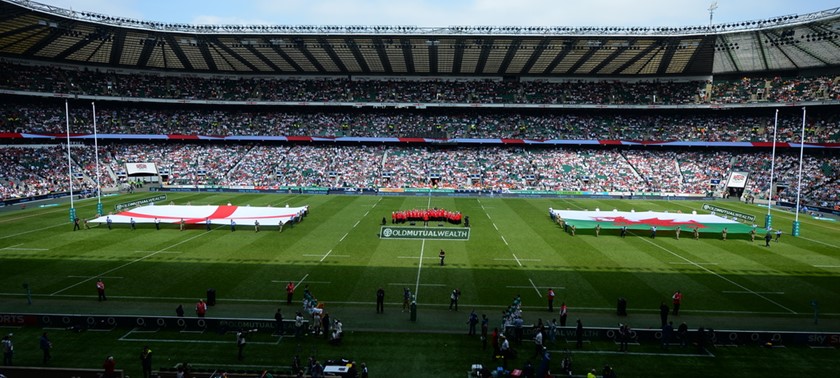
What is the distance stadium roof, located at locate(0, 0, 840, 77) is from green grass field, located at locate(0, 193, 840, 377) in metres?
29.7

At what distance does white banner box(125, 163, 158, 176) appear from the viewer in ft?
223

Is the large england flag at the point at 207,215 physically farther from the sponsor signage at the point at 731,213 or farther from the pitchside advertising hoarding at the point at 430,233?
the sponsor signage at the point at 731,213

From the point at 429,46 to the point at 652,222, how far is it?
4021 centimetres

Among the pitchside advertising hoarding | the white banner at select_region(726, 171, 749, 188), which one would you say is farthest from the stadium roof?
the pitchside advertising hoarding

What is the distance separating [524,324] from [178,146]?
70.1 m

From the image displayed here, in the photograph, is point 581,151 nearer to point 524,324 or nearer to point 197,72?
point 524,324

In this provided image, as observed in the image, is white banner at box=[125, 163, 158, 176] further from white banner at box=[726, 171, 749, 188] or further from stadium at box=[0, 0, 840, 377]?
white banner at box=[726, 171, 749, 188]

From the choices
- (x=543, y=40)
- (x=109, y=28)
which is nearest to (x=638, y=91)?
(x=543, y=40)

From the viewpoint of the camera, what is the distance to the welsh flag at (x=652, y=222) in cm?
3756

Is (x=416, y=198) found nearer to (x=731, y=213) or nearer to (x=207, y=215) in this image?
(x=207, y=215)

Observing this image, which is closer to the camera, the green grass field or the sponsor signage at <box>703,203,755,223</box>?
the green grass field

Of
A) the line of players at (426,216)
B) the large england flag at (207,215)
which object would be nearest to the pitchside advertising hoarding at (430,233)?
the line of players at (426,216)

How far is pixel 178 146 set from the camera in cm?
7400

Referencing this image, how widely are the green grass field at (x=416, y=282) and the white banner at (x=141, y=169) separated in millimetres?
27532
